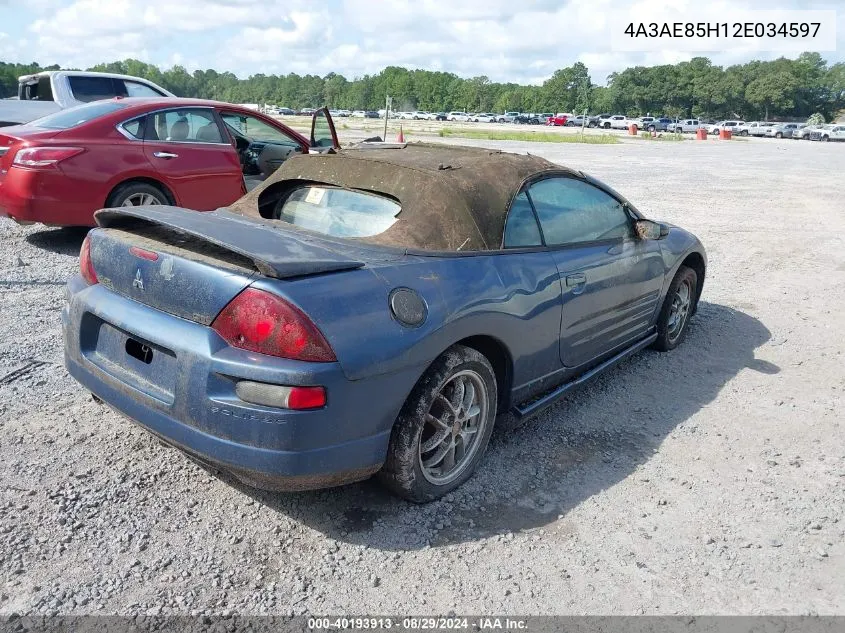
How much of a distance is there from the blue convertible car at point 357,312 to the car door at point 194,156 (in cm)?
373

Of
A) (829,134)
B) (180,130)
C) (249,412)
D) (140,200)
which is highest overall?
(829,134)

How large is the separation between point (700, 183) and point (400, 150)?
48.5ft

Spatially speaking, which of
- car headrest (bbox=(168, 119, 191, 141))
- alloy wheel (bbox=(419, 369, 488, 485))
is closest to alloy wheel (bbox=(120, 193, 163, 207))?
car headrest (bbox=(168, 119, 191, 141))

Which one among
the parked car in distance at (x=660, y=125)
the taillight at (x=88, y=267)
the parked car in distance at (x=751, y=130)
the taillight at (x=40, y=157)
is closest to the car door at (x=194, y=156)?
the taillight at (x=40, y=157)

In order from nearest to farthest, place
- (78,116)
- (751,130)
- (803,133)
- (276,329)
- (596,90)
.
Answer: (276,329) < (78,116) < (803,133) < (751,130) < (596,90)

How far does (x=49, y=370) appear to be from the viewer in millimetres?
4250

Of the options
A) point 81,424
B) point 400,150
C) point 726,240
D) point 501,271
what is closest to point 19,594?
point 81,424

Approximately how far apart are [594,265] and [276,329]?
2.10 m

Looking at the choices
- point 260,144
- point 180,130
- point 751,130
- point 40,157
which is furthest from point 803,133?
point 40,157

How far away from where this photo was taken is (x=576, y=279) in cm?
379

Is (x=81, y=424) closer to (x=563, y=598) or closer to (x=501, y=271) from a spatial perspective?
(x=501, y=271)

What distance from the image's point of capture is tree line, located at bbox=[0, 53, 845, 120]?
105 meters

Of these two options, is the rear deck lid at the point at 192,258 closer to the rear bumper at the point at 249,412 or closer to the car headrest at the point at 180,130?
the rear bumper at the point at 249,412

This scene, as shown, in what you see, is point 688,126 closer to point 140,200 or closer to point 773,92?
point 773,92
